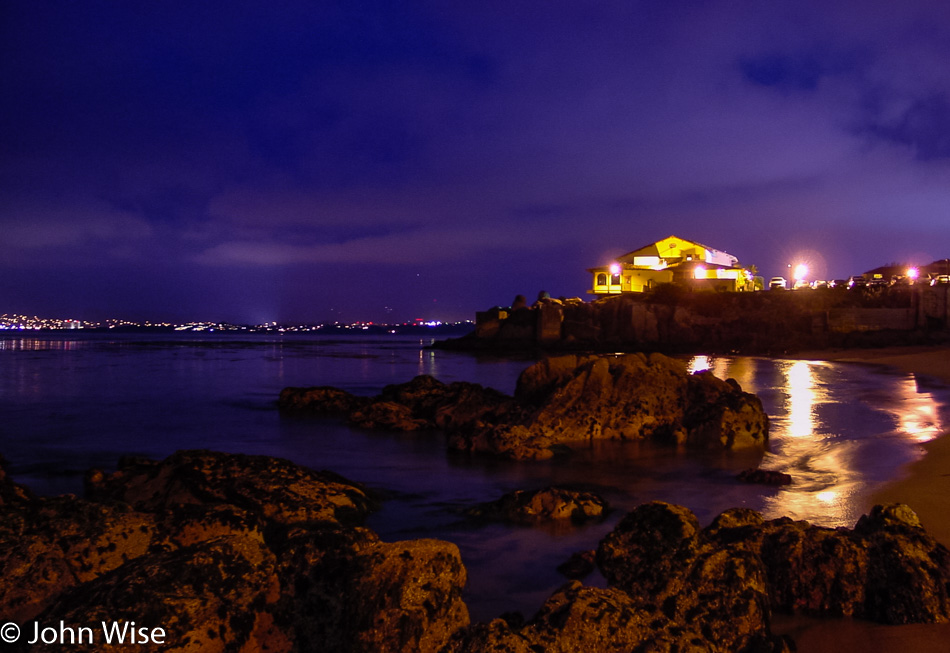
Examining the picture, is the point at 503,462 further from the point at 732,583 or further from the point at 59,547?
the point at 59,547

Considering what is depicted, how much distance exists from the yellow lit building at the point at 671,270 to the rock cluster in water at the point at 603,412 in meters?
48.9

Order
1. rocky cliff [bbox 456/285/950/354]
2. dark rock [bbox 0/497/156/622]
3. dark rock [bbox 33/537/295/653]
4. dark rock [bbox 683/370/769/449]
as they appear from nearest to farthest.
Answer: dark rock [bbox 33/537/295/653], dark rock [bbox 0/497/156/622], dark rock [bbox 683/370/769/449], rocky cliff [bbox 456/285/950/354]

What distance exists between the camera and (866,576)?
4.45 m

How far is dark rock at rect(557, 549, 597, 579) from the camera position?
5.45 meters

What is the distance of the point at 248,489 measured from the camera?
282 inches

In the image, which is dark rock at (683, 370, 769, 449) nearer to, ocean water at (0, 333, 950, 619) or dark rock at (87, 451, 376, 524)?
ocean water at (0, 333, 950, 619)

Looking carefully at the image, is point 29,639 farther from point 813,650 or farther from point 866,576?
point 866,576

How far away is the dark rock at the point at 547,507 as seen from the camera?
7090mm

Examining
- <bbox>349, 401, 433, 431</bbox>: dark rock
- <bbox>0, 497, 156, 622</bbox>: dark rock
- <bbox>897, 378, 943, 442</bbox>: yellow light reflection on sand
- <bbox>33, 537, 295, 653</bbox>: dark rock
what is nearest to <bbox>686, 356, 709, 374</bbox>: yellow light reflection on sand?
<bbox>897, 378, 943, 442</bbox>: yellow light reflection on sand

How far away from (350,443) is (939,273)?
68.4 meters

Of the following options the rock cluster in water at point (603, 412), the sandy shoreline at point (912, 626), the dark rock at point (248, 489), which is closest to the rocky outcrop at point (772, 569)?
the sandy shoreline at point (912, 626)

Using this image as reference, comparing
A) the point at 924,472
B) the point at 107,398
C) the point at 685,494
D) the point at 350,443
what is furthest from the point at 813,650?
the point at 107,398

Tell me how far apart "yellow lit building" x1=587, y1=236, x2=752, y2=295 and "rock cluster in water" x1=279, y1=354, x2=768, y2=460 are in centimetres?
4891

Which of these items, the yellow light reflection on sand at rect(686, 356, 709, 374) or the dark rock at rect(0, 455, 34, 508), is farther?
the yellow light reflection on sand at rect(686, 356, 709, 374)
